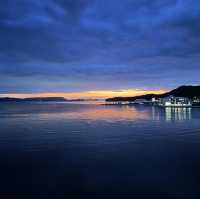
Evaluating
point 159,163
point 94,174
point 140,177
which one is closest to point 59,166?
point 94,174

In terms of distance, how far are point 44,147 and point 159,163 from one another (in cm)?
934

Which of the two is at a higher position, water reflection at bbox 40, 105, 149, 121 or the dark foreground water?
water reflection at bbox 40, 105, 149, 121

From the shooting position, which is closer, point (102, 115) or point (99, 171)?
point (99, 171)

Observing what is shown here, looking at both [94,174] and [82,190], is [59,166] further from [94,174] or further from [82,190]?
[82,190]

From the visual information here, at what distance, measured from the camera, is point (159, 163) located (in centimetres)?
1273

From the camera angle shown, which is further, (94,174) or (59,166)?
(59,166)

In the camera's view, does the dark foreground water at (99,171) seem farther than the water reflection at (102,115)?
No

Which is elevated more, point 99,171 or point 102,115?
point 102,115

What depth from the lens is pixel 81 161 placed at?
13383 mm

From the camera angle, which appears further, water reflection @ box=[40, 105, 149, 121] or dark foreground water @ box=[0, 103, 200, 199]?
water reflection @ box=[40, 105, 149, 121]

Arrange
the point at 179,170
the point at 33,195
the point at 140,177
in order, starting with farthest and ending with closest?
1. the point at 179,170
2. the point at 140,177
3. the point at 33,195

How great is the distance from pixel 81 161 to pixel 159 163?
4860 millimetres

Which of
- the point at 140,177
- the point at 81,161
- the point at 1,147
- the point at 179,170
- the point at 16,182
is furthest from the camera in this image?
the point at 1,147

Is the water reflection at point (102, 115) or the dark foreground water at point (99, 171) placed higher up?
the water reflection at point (102, 115)
